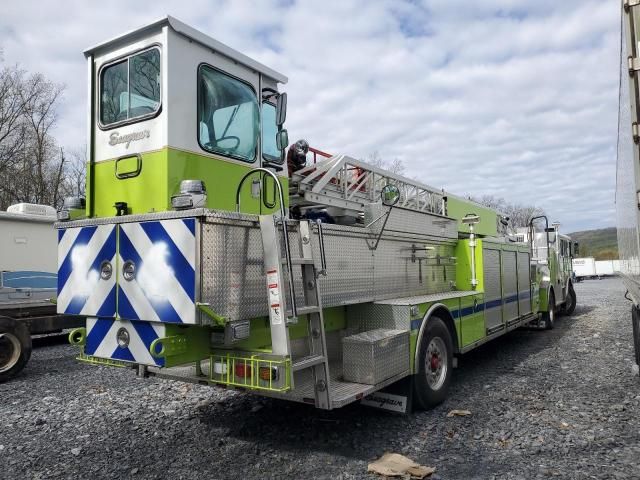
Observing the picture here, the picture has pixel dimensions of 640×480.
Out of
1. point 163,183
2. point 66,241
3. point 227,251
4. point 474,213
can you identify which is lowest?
point 227,251

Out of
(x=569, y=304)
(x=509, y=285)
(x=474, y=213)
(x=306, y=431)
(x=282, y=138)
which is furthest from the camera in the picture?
(x=569, y=304)

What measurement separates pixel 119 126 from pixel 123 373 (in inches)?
160

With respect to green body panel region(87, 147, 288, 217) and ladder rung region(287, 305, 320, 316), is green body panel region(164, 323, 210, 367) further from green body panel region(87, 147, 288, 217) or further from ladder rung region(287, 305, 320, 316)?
green body panel region(87, 147, 288, 217)

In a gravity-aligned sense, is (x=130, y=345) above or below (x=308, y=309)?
below

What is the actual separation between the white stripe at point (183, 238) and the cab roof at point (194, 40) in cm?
165

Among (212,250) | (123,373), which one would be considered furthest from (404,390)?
(123,373)

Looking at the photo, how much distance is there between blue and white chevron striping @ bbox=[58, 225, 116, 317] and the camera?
400cm

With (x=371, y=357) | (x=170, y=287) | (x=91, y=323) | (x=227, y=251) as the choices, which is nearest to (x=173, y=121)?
(x=227, y=251)

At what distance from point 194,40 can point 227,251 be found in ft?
6.20

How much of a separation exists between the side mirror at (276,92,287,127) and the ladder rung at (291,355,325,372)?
220 cm

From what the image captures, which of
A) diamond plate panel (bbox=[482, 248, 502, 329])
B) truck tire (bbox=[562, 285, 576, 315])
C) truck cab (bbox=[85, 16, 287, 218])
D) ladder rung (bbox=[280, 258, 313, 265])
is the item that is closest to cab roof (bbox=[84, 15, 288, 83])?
truck cab (bbox=[85, 16, 287, 218])

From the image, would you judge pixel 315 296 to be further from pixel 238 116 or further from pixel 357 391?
pixel 238 116

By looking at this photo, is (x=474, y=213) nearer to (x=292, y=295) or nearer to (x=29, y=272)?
(x=292, y=295)

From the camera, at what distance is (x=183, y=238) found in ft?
11.5
